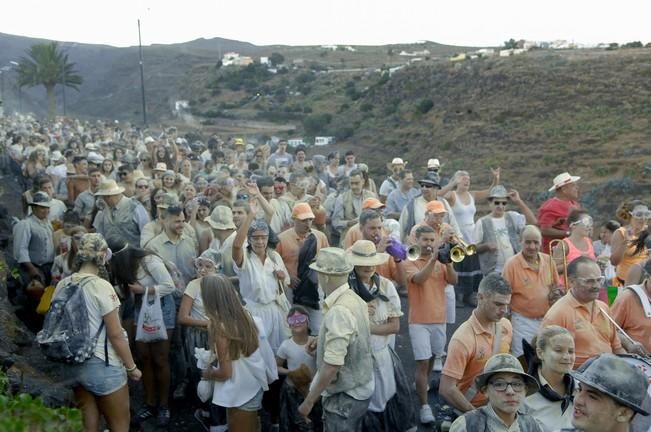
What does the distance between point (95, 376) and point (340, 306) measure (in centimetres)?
175

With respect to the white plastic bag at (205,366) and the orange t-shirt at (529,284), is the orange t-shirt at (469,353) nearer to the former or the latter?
the orange t-shirt at (529,284)

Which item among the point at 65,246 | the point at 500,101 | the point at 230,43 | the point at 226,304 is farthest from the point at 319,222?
the point at 230,43

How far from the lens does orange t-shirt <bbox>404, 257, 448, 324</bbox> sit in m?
6.92

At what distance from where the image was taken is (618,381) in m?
3.41

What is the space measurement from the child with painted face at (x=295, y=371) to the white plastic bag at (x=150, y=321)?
4.07ft

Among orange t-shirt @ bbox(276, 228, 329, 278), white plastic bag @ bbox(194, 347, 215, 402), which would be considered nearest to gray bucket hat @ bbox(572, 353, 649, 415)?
white plastic bag @ bbox(194, 347, 215, 402)

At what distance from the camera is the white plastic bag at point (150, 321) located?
263 inches

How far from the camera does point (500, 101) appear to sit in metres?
34.8

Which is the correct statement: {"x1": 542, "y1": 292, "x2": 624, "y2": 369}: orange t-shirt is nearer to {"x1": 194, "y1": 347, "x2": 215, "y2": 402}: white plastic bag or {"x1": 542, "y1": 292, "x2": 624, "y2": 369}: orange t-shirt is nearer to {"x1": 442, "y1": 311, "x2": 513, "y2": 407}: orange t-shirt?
{"x1": 442, "y1": 311, "x2": 513, "y2": 407}: orange t-shirt

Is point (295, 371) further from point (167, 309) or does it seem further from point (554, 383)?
point (554, 383)

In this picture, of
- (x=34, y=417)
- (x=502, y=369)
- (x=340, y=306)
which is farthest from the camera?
(x=340, y=306)

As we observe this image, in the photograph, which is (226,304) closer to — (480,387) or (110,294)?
(110,294)

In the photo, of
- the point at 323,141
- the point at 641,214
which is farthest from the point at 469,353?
the point at 323,141

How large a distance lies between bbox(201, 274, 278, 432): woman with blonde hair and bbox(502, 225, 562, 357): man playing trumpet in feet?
7.37
